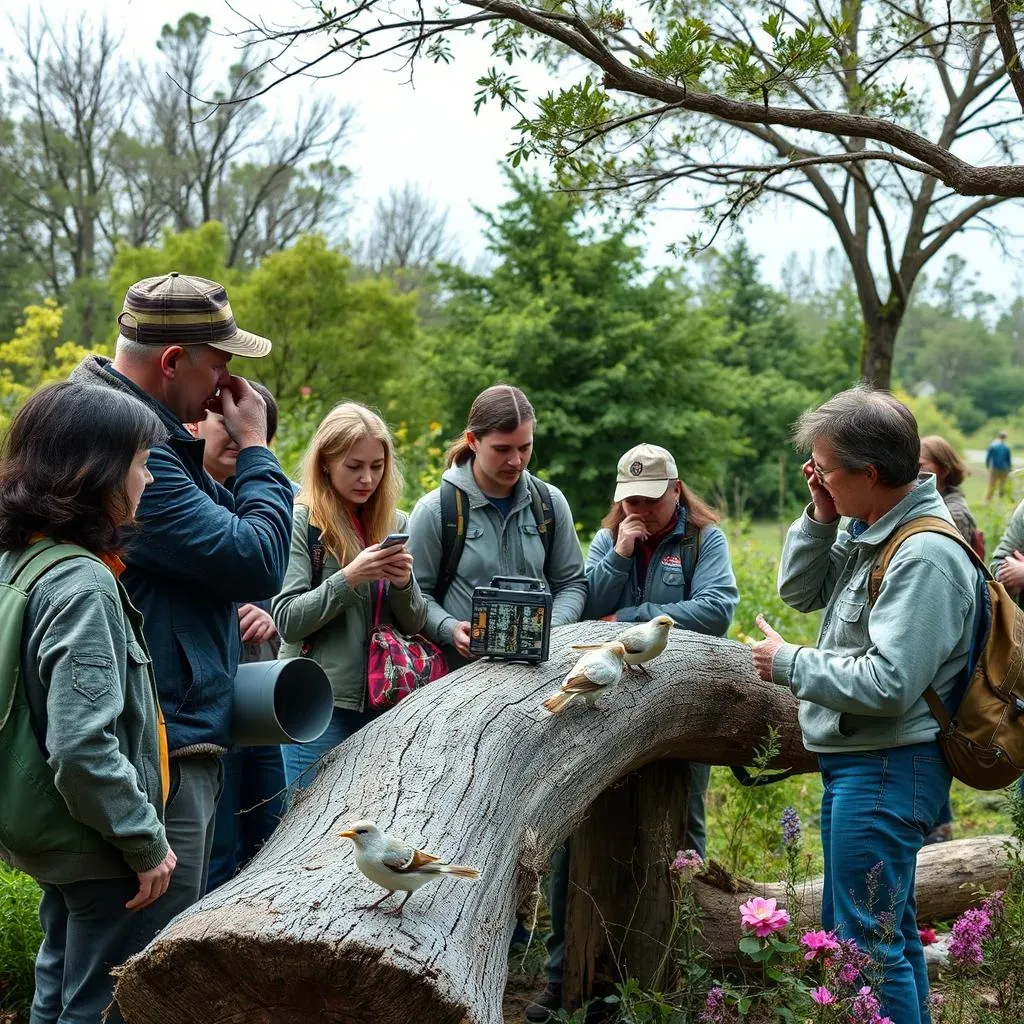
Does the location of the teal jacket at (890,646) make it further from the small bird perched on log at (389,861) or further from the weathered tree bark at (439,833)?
the small bird perched on log at (389,861)

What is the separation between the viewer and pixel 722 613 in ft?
14.9

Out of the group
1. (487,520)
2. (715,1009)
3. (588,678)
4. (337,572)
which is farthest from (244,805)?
(715,1009)

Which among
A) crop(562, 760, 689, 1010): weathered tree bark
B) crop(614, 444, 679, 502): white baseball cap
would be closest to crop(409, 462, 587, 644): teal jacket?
crop(614, 444, 679, 502): white baseball cap

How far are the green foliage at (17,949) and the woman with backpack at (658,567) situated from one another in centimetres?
191

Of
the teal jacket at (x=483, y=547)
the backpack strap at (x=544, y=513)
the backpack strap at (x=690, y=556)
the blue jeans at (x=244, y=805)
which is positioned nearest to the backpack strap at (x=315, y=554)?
the teal jacket at (x=483, y=547)

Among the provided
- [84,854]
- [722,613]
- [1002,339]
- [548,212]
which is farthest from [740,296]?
[1002,339]

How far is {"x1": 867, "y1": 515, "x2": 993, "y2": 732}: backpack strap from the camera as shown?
3.14 m

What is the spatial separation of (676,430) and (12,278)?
21.7 m

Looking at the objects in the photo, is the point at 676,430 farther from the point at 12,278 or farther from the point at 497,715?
the point at 12,278

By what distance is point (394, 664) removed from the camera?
4055 millimetres

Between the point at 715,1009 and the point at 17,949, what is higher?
the point at 715,1009

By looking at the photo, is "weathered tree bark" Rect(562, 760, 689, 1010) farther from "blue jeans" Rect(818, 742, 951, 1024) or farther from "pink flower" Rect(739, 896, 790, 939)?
"blue jeans" Rect(818, 742, 951, 1024)

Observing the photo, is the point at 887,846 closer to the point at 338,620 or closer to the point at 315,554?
the point at 338,620

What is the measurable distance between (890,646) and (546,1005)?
2153 mm
